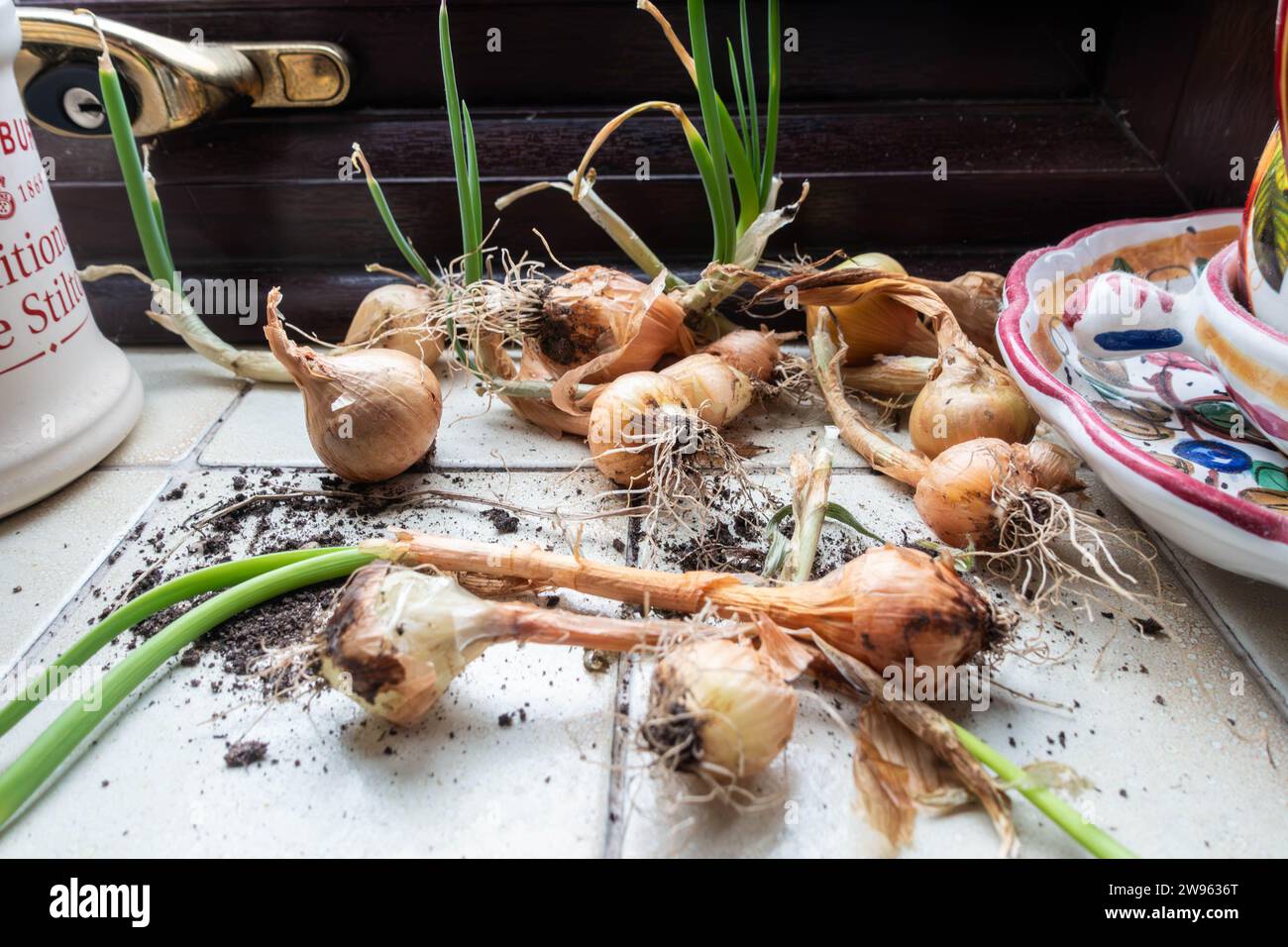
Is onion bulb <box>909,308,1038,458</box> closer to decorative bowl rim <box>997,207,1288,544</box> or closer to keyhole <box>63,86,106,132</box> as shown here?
decorative bowl rim <box>997,207,1288,544</box>

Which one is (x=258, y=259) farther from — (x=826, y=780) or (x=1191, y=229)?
(x=1191, y=229)

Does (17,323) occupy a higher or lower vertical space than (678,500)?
higher

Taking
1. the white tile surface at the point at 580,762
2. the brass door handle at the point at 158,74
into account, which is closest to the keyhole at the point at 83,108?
the brass door handle at the point at 158,74

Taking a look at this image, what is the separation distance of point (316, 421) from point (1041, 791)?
60 cm

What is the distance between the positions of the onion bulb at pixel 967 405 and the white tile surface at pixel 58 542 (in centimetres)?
69

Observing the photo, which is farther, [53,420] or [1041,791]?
[53,420]

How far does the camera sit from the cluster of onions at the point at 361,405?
72 centimetres

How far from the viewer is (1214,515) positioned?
1.68ft

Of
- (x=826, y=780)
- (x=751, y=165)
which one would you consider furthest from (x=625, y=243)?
(x=826, y=780)

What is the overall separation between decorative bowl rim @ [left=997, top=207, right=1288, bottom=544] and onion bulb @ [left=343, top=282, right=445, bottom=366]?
1.81ft

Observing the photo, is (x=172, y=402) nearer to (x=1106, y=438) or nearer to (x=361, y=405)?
(x=361, y=405)

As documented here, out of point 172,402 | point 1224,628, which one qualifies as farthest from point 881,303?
point 172,402

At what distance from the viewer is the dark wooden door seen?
3.12ft

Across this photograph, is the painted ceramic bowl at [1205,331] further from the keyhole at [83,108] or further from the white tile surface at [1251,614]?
the keyhole at [83,108]
